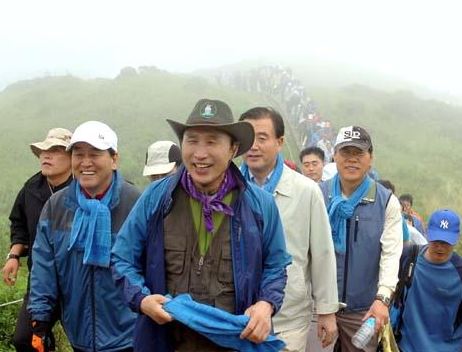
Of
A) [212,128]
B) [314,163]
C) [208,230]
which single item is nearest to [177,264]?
[208,230]

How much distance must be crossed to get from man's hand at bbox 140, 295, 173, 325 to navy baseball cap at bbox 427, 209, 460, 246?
264 cm

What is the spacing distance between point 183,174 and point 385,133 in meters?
32.0

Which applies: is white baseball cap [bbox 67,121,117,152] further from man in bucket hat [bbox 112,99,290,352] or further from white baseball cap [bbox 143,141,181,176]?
white baseball cap [bbox 143,141,181,176]

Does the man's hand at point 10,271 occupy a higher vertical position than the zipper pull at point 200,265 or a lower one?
lower

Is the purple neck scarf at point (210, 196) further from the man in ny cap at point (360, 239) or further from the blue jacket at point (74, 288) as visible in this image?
the man in ny cap at point (360, 239)

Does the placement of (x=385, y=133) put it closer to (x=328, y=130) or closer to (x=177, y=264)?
(x=328, y=130)

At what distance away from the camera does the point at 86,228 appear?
3.36m

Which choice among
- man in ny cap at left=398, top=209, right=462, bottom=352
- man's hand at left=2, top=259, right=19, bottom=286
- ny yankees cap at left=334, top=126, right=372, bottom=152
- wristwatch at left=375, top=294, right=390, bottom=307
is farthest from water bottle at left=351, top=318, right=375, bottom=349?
man's hand at left=2, top=259, right=19, bottom=286

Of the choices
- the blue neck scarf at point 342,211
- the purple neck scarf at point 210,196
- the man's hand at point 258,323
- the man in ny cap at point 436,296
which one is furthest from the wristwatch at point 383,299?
the purple neck scarf at point 210,196

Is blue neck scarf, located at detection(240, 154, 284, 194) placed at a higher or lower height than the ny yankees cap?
lower

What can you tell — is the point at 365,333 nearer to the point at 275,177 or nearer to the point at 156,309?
the point at 275,177

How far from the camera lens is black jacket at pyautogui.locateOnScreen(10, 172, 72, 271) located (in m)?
4.50

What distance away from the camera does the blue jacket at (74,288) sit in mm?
3393

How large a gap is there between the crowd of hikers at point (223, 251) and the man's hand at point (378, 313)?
1 centimetres
